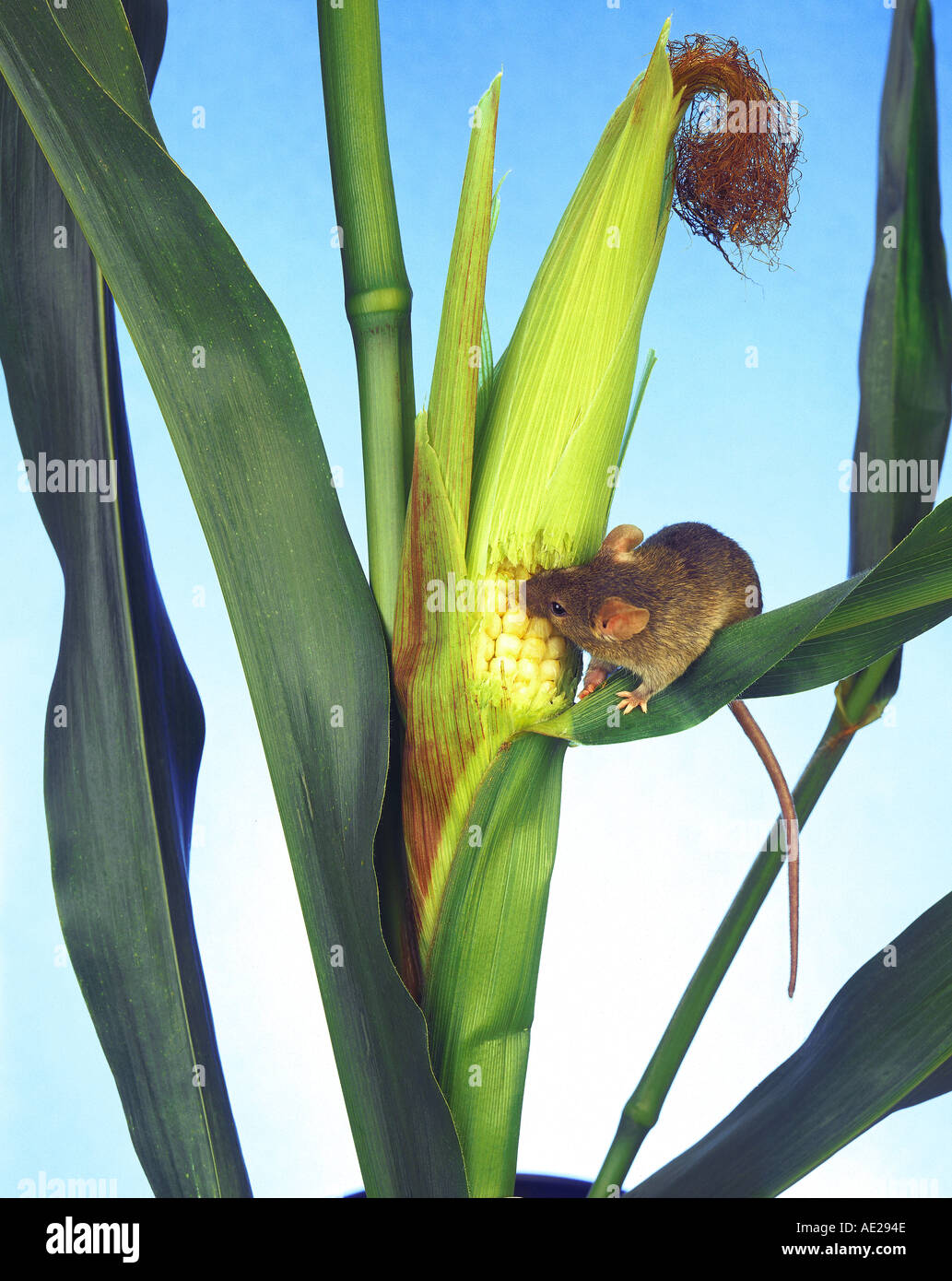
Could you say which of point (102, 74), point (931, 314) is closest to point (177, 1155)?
point (102, 74)

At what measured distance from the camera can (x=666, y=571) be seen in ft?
1.41

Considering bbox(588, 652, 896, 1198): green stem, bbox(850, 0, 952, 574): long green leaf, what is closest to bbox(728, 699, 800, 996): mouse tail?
bbox(588, 652, 896, 1198): green stem

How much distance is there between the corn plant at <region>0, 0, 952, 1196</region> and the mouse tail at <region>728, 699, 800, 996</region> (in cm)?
1

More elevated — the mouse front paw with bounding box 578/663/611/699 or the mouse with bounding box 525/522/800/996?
the mouse with bounding box 525/522/800/996

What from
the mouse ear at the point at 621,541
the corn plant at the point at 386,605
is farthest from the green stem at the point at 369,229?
the mouse ear at the point at 621,541

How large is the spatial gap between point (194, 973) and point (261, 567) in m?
0.22

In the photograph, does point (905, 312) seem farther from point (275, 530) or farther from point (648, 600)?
point (275, 530)

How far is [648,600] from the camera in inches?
16.0

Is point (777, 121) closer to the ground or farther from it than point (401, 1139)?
farther from it

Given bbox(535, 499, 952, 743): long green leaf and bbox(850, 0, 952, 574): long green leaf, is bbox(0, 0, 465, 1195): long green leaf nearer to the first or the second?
bbox(535, 499, 952, 743): long green leaf

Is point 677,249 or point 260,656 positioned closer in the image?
point 260,656

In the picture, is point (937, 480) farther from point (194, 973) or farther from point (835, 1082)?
point (194, 973)

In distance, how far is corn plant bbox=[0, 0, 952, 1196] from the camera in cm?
37
